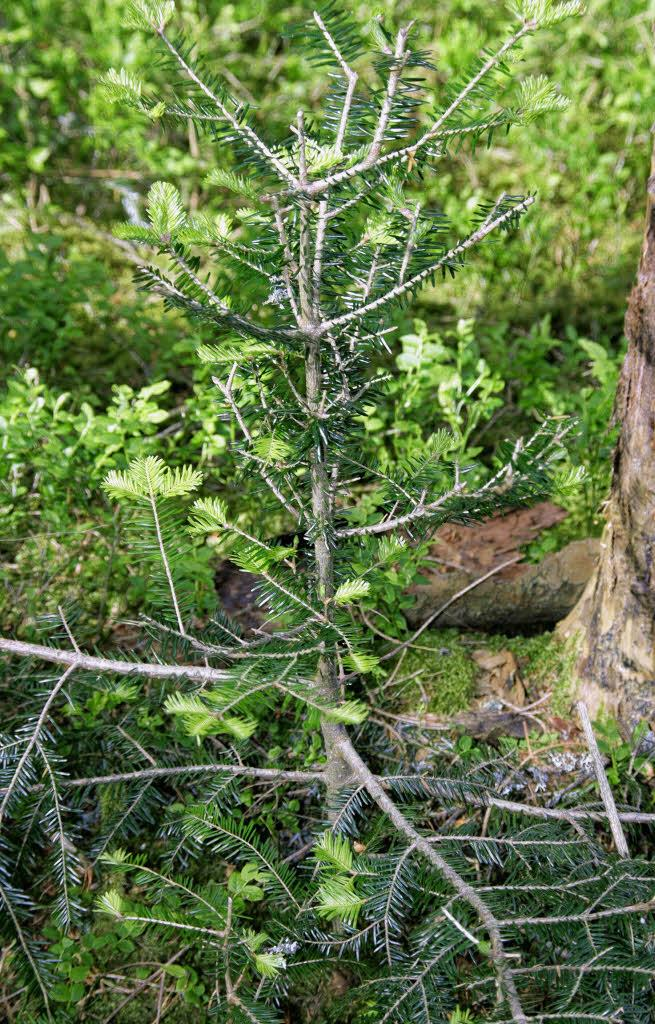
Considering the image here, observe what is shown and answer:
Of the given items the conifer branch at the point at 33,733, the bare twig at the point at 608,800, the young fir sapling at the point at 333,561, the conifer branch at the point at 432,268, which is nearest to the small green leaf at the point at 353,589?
the young fir sapling at the point at 333,561

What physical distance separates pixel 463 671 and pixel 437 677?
9cm

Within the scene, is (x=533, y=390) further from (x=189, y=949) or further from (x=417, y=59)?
(x=189, y=949)

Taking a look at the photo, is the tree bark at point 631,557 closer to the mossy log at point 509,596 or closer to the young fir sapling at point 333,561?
the mossy log at point 509,596

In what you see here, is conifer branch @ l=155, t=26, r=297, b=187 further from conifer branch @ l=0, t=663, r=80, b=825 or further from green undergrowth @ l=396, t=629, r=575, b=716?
green undergrowth @ l=396, t=629, r=575, b=716

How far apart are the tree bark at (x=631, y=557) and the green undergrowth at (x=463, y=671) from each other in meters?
0.09

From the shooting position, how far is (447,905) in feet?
5.73

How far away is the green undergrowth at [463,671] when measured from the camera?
2.65m

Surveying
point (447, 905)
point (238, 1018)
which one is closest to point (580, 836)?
point (447, 905)

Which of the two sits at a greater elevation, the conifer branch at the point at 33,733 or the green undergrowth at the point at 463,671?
the conifer branch at the point at 33,733

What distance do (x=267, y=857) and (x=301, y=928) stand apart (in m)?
0.20

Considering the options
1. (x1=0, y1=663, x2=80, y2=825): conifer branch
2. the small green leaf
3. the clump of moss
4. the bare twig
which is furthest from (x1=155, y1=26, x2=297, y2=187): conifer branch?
the clump of moss

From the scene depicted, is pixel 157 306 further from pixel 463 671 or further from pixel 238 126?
pixel 238 126

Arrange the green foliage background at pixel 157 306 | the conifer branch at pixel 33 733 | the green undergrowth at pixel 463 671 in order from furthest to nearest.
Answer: the green foliage background at pixel 157 306 → the green undergrowth at pixel 463 671 → the conifer branch at pixel 33 733

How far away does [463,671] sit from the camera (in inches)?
108
